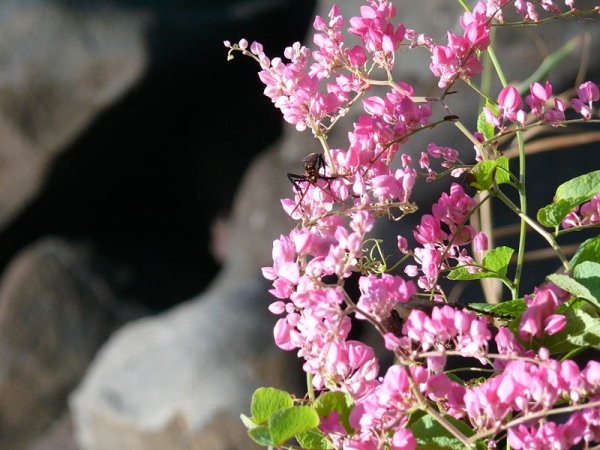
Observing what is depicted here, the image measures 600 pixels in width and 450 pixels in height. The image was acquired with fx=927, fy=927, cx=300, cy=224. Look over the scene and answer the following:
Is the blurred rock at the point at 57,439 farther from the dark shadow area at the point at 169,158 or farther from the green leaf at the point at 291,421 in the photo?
the green leaf at the point at 291,421

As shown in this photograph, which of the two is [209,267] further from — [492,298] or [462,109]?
[492,298]

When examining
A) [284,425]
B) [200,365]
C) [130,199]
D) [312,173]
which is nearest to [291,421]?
[284,425]

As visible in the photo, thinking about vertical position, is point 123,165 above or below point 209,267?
above

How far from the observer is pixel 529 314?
37 centimetres

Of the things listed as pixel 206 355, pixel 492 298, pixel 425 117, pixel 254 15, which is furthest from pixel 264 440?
pixel 254 15

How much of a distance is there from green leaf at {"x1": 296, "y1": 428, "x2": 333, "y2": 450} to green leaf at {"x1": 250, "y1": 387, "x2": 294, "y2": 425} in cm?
1

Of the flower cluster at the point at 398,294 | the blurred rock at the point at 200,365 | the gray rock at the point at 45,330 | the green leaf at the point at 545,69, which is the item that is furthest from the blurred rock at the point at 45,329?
the flower cluster at the point at 398,294

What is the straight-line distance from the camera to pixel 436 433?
1.27 feet

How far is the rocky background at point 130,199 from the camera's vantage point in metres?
1.70

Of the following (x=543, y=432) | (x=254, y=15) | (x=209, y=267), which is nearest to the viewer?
(x=543, y=432)

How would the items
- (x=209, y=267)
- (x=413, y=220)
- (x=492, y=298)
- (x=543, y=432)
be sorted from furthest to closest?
(x=209, y=267) < (x=413, y=220) < (x=492, y=298) < (x=543, y=432)

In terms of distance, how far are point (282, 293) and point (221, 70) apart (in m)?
1.81

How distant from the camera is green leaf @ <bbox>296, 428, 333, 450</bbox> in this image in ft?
1.32

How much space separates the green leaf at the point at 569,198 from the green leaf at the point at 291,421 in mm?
143
